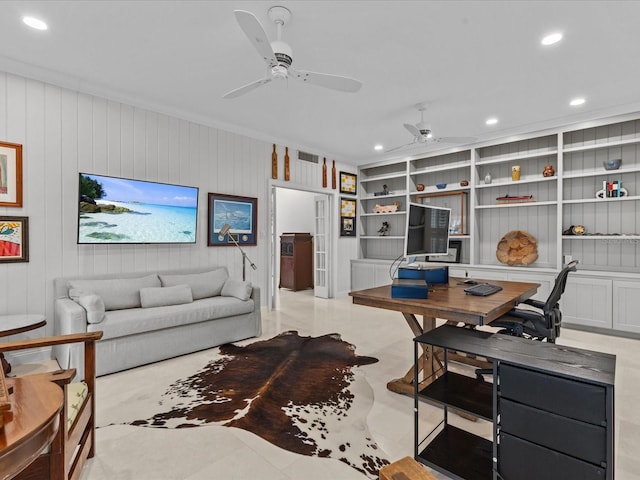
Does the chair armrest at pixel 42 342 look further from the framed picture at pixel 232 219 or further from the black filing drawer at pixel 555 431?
the framed picture at pixel 232 219

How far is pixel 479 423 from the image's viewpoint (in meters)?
2.15

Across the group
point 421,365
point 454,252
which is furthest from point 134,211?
point 454,252

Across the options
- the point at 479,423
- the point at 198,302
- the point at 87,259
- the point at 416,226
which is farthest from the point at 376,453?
the point at 87,259

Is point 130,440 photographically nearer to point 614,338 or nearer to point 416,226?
point 416,226

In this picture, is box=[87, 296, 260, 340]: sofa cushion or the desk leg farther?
box=[87, 296, 260, 340]: sofa cushion

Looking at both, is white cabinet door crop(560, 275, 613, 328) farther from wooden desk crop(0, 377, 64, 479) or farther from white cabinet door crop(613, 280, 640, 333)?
wooden desk crop(0, 377, 64, 479)

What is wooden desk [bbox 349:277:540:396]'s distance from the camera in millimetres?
1977

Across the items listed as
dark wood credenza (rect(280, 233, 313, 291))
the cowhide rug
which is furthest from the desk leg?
dark wood credenza (rect(280, 233, 313, 291))

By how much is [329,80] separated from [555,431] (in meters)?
2.45

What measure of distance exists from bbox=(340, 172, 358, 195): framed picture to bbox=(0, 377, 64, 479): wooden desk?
5.83 m

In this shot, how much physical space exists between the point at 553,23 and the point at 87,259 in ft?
15.1

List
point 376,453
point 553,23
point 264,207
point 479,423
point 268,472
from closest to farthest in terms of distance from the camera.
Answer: point 268,472 < point 376,453 < point 479,423 < point 553,23 < point 264,207

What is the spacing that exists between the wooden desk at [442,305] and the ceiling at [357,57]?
1.96 m

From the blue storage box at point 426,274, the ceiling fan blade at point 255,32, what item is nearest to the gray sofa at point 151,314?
the blue storage box at point 426,274
